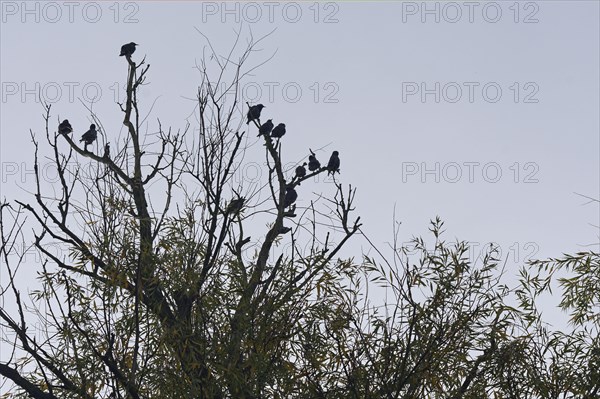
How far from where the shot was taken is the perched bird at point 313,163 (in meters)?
10.1

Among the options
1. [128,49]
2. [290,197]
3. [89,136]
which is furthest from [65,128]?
[290,197]

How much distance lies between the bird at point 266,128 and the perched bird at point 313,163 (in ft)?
1.79

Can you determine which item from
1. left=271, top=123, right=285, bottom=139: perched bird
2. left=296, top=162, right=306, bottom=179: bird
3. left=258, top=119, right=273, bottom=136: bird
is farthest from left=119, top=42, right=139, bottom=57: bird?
left=296, top=162, right=306, bottom=179: bird

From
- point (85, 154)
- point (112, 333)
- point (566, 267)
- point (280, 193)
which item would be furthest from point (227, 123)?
point (566, 267)

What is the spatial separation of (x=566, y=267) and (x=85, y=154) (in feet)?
17.1

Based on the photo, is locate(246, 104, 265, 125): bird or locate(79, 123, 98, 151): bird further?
locate(246, 104, 265, 125): bird

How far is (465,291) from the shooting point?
7414 millimetres

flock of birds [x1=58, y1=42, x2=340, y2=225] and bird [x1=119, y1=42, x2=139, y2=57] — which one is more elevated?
bird [x1=119, y1=42, x2=139, y2=57]

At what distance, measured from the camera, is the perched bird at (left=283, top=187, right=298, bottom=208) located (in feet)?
32.0

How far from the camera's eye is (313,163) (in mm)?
10203

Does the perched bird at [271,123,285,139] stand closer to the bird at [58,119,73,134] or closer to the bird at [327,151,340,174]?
the bird at [327,151,340,174]

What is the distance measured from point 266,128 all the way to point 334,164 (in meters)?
0.83

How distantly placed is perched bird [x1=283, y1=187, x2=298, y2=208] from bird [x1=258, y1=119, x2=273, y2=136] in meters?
0.67

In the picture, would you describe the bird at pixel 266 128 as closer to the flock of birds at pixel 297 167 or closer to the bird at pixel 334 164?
the flock of birds at pixel 297 167
